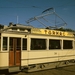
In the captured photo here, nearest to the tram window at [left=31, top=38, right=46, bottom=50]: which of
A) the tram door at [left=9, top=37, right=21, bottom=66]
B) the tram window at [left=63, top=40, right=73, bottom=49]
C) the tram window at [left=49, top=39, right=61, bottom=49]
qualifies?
the tram window at [left=49, top=39, right=61, bottom=49]

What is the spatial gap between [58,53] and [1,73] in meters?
5.15

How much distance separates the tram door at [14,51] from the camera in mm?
11164

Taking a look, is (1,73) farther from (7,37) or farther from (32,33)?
(32,33)

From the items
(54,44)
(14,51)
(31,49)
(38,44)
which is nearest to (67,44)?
(54,44)

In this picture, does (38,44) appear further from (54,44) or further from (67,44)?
(67,44)

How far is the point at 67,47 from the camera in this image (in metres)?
16.0

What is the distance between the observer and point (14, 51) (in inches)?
448

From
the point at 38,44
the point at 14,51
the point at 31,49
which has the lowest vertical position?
the point at 14,51

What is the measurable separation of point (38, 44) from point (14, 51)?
2.26 m

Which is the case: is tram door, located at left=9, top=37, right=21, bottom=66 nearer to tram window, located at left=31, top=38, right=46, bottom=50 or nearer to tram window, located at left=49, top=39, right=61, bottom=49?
tram window, located at left=31, top=38, right=46, bottom=50

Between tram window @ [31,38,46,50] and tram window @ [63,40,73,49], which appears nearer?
tram window @ [31,38,46,50]

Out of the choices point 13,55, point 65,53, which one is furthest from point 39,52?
point 65,53

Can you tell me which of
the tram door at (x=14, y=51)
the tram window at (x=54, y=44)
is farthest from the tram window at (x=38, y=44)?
the tram door at (x=14, y=51)

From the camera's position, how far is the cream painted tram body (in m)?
11.0
